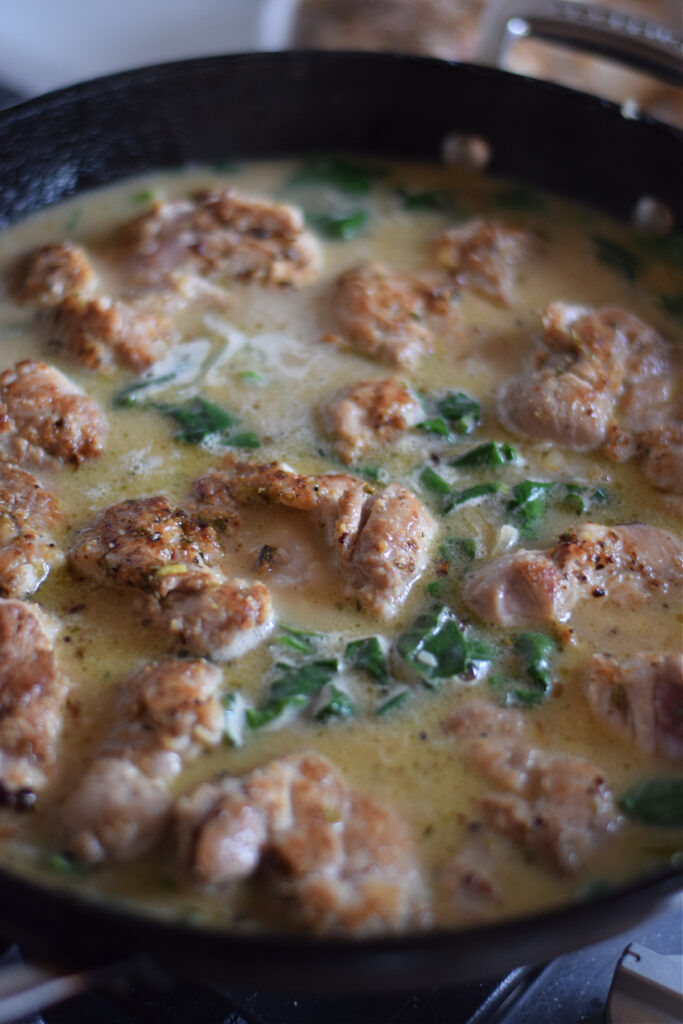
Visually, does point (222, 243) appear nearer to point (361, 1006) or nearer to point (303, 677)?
point (303, 677)

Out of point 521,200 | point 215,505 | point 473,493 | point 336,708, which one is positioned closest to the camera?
point 336,708

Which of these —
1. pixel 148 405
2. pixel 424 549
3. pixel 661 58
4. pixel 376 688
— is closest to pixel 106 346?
pixel 148 405

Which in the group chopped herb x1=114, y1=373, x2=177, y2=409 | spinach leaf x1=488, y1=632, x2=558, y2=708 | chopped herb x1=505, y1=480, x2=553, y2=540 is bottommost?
spinach leaf x1=488, y1=632, x2=558, y2=708

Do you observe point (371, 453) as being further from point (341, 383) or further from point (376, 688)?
point (376, 688)

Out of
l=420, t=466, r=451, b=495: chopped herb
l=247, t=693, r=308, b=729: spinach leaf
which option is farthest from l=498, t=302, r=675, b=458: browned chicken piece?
l=247, t=693, r=308, b=729: spinach leaf

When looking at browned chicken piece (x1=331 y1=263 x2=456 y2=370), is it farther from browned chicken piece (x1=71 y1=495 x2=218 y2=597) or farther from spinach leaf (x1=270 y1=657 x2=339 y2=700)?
spinach leaf (x1=270 y1=657 x2=339 y2=700)

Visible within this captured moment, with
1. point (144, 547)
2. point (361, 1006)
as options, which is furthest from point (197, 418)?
point (361, 1006)

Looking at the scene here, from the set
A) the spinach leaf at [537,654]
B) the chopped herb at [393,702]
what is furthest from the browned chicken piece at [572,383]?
the chopped herb at [393,702]
